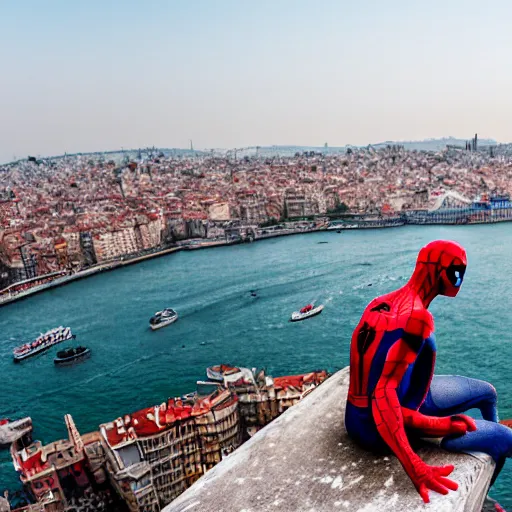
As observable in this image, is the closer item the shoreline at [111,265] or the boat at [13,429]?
the boat at [13,429]

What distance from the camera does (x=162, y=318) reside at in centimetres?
1226

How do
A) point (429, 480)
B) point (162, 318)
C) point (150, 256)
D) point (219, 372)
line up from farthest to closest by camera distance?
point (150, 256) < point (162, 318) < point (219, 372) < point (429, 480)

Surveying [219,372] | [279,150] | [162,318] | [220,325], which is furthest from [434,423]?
[279,150]

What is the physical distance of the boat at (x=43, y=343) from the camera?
1112 centimetres

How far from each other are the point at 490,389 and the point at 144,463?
3.97m

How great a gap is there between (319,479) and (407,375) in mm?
570

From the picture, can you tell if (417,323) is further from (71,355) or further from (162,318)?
(162,318)

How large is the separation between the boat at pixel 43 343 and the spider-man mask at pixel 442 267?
34.2ft

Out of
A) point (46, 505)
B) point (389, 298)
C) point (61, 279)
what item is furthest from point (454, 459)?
point (61, 279)

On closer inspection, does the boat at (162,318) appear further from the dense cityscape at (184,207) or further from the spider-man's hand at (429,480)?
the spider-man's hand at (429,480)

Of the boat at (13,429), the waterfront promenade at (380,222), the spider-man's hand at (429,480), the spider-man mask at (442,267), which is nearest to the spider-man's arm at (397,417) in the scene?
the spider-man's hand at (429,480)

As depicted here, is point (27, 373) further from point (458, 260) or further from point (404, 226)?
point (404, 226)

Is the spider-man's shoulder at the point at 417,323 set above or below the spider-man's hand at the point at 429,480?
above

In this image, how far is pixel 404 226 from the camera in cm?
2544
